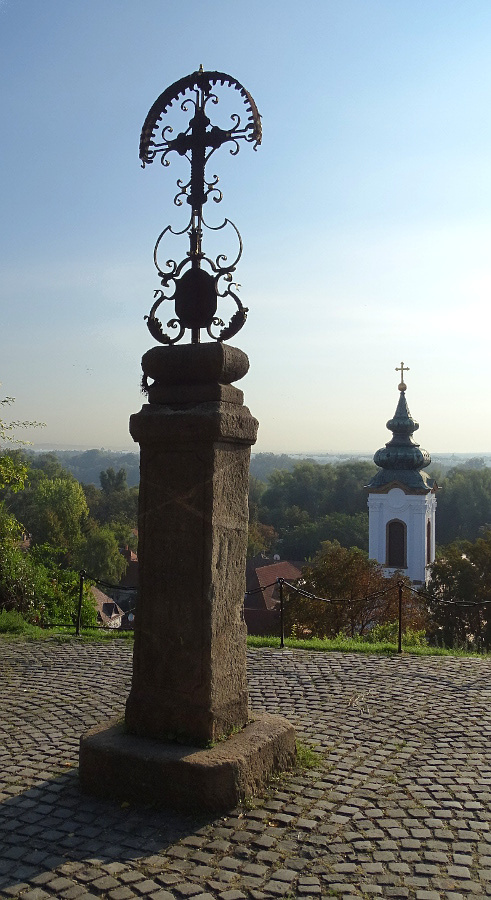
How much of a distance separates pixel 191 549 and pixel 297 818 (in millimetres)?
1758

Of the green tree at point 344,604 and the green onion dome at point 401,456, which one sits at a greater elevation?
the green onion dome at point 401,456

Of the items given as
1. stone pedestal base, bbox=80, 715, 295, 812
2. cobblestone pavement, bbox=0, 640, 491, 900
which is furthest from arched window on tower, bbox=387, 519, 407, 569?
stone pedestal base, bbox=80, 715, 295, 812

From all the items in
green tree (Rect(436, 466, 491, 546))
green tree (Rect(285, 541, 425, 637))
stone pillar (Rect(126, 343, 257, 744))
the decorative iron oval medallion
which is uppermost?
green tree (Rect(436, 466, 491, 546))

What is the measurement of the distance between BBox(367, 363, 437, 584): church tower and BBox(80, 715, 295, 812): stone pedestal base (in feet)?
108

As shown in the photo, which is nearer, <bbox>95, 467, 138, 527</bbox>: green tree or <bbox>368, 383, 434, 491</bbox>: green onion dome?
<bbox>368, 383, 434, 491</bbox>: green onion dome

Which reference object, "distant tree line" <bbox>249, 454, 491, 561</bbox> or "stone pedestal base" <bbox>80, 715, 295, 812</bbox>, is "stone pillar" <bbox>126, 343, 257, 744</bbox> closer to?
"stone pedestal base" <bbox>80, 715, 295, 812</bbox>

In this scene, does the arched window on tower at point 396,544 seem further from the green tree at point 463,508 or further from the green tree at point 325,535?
the green tree at point 463,508

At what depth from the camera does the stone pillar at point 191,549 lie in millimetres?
5055

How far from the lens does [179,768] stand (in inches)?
184

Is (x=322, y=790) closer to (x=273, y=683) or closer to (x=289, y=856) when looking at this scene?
(x=289, y=856)

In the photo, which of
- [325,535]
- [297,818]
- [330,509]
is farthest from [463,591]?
[330,509]

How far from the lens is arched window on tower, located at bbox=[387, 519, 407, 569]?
38344 millimetres

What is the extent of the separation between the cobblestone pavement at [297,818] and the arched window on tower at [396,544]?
31443mm

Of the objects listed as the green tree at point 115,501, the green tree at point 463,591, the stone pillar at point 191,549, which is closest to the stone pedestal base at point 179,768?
the stone pillar at point 191,549
